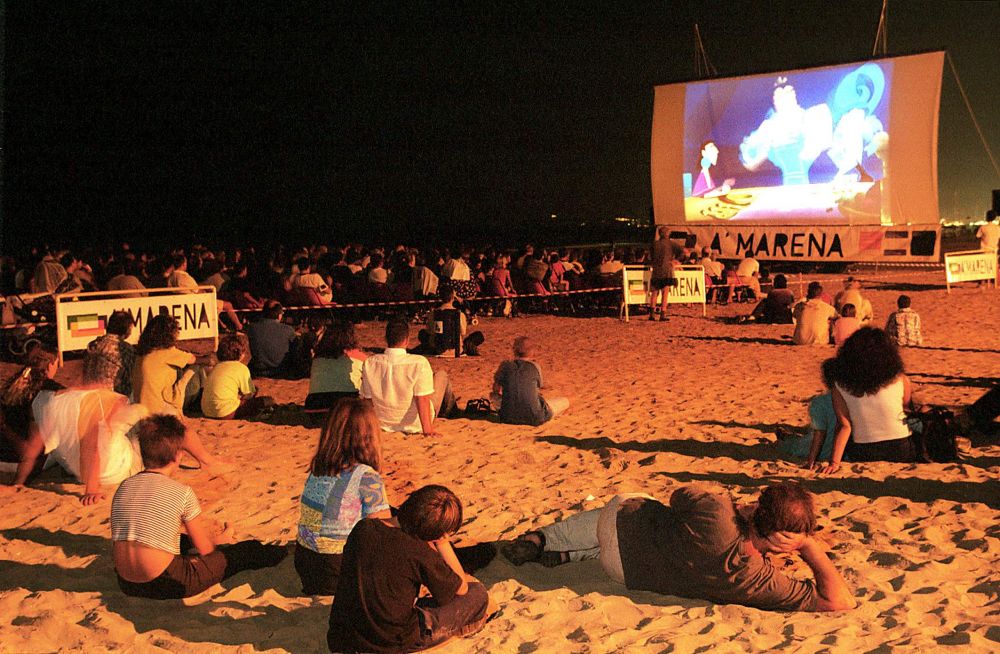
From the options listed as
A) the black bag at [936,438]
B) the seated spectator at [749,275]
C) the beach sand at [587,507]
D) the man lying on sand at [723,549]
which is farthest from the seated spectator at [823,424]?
the seated spectator at [749,275]

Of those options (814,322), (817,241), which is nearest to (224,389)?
(814,322)

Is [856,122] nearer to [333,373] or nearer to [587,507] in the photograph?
[333,373]

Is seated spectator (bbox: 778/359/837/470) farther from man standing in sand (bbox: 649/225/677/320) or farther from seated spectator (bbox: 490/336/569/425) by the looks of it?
man standing in sand (bbox: 649/225/677/320)

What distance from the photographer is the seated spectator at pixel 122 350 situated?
28.3 ft

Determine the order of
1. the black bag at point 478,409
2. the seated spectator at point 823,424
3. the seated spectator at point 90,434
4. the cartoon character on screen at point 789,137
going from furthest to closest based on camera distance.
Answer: the cartoon character on screen at point 789,137 < the black bag at point 478,409 < the seated spectator at point 823,424 < the seated spectator at point 90,434

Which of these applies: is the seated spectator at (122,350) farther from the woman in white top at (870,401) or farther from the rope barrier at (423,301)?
the rope barrier at (423,301)

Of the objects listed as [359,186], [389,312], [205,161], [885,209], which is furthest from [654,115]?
[359,186]

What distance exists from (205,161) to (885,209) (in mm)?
50811

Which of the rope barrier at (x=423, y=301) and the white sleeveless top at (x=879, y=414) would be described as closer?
the white sleeveless top at (x=879, y=414)

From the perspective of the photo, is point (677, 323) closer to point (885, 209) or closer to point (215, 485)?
point (885, 209)

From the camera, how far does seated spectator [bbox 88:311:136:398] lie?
28.3 ft

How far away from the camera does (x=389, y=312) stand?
18.6 meters

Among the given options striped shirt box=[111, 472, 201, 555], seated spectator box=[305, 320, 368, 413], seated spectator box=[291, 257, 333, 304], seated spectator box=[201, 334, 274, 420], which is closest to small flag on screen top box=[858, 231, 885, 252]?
seated spectator box=[291, 257, 333, 304]

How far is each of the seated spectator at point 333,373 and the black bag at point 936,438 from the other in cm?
524
